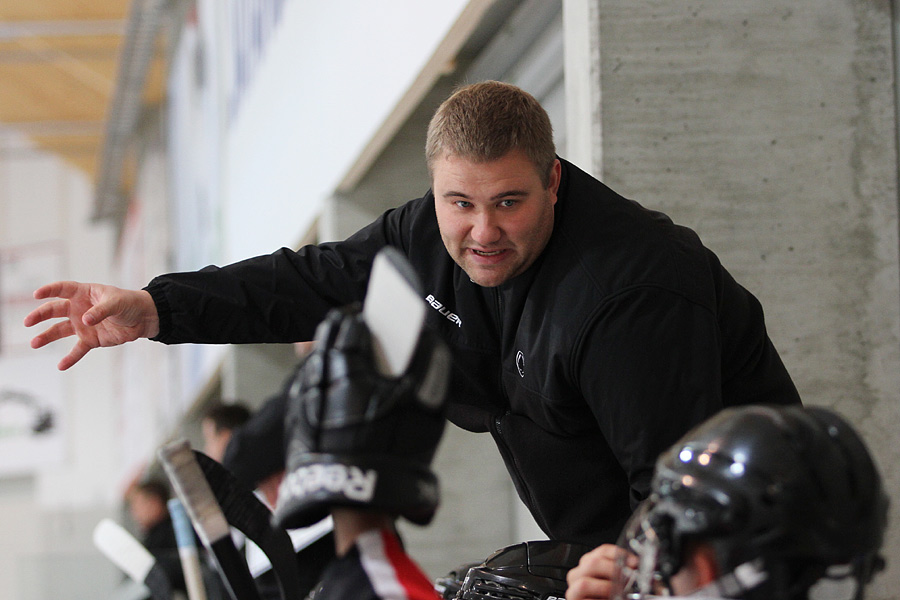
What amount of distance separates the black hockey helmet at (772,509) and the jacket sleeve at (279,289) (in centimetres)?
120

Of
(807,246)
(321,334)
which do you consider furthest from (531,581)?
(807,246)

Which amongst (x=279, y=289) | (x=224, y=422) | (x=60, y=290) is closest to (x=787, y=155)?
(x=279, y=289)

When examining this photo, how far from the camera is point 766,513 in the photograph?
3.84 feet

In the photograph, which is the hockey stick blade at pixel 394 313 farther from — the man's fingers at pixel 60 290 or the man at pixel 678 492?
the man's fingers at pixel 60 290

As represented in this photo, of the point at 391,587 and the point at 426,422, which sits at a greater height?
the point at 426,422

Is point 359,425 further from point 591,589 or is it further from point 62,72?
point 62,72

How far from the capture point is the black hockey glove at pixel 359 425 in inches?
47.9

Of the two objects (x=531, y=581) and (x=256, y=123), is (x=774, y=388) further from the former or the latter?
(x=256, y=123)

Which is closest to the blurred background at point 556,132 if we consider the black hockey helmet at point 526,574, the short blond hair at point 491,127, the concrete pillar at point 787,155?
the concrete pillar at point 787,155

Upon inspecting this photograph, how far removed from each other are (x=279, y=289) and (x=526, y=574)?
85cm

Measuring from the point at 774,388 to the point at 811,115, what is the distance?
103cm

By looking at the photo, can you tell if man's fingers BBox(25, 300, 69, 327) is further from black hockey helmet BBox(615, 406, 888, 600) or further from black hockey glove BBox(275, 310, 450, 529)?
black hockey helmet BBox(615, 406, 888, 600)

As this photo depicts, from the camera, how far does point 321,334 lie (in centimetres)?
127

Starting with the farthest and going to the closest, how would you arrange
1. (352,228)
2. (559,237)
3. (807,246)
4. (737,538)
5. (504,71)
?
1. (352,228)
2. (504,71)
3. (807,246)
4. (559,237)
5. (737,538)
